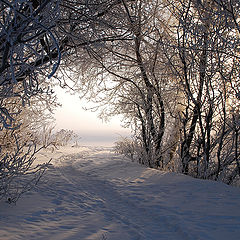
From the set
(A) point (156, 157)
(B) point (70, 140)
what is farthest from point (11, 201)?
(B) point (70, 140)

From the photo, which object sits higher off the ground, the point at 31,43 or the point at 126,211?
the point at 31,43

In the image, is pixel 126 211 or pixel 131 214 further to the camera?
pixel 126 211

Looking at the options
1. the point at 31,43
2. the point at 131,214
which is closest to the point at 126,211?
the point at 131,214

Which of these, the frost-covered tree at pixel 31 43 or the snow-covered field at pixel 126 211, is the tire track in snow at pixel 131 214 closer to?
the snow-covered field at pixel 126 211

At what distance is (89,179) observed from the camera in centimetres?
645

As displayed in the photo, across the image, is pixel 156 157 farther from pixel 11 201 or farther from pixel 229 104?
pixel 11 201

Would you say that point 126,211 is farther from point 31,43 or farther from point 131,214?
point 31,43

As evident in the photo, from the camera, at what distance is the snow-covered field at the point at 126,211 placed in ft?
10.4

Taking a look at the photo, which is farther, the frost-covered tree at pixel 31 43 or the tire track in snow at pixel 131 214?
the tire track in snow at pixel 131 214

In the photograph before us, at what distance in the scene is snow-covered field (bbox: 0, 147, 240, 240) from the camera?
3164mm

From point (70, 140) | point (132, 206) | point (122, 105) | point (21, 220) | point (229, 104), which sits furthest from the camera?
point (70, 140)

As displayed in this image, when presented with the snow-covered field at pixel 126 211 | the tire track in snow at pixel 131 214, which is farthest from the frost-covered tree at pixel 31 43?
the tire track in snow at pixel 131 214

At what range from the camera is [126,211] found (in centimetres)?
409

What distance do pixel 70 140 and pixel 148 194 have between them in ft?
41.0
